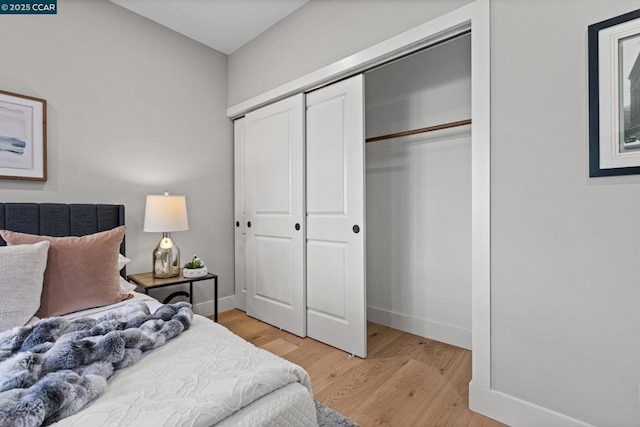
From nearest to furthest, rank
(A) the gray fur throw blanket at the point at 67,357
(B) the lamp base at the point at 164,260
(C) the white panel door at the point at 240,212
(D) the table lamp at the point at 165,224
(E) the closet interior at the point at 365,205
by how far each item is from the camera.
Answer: (A) the gray fur throw blanket at the point at 67,357, (E) the closet interior at the point at 365,205, (D) the table lamp at the point at 165,224, (B) the lamp base at the point at 164,260, (C) the white panel door at the point at 240,212

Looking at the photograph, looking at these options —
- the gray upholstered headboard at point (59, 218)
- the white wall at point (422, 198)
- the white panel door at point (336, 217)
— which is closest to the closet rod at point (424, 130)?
the white wall at point (422, 198)

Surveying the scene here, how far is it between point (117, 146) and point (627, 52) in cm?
322

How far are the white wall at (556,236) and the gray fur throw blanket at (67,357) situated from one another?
1.61m

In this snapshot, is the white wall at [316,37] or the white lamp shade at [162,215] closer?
the white wall at [316,37]

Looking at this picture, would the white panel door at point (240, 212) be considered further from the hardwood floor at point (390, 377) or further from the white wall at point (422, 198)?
the white wall at point (422, 198)

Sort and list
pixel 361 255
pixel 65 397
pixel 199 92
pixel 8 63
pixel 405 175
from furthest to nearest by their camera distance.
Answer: pixel 199 92
pixel 405 175
pixel 361 255
pixel 8 63
pixel 65 397

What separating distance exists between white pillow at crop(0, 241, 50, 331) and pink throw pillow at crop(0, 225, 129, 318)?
0.25 feet

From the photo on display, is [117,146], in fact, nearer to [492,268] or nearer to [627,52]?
[492,268]

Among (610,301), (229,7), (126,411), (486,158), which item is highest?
(229,7)

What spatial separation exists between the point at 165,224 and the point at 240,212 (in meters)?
0.92

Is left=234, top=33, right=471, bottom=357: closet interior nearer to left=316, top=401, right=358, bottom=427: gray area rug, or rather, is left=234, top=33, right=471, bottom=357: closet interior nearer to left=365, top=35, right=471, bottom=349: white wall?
left=365, top=35, right=471, bottom=349: white wall

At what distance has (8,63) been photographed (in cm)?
202

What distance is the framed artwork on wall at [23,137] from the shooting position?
1.98 meters

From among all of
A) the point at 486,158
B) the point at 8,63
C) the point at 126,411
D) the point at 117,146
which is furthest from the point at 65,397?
the point at 8,63
